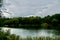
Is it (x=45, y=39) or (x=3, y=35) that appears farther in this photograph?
(x=45, y=39)

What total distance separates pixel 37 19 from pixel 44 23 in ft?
10.5

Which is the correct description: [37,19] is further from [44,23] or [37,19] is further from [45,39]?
[45,39]

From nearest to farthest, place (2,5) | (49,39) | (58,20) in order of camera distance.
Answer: (2,5) < (49,39) < (58,20)

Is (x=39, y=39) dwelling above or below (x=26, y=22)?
above

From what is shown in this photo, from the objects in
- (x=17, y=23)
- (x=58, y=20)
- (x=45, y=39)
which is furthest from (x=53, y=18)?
(x=45, y=39)

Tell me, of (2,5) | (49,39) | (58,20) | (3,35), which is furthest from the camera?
(58,20)

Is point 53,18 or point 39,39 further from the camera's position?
point 53,18

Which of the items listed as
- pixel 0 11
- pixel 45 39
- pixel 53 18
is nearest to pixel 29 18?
pixel 53 18

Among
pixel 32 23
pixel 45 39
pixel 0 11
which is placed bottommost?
pixel 32 23

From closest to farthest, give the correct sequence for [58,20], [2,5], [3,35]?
[2,5] → [3,35] → [58,20]

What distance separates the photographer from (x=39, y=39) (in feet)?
43.7

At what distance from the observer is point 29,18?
8875cm

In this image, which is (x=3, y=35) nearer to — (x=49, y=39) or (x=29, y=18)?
(x=49, y=39)

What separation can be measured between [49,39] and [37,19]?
242 feet
